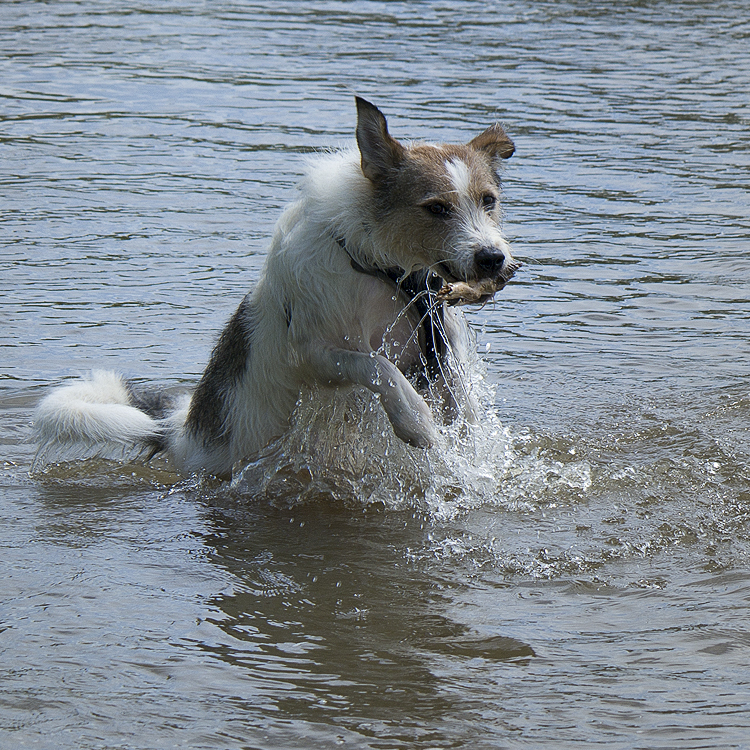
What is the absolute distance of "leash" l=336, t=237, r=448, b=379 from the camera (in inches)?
186

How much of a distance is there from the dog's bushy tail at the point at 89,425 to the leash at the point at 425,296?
142 cm

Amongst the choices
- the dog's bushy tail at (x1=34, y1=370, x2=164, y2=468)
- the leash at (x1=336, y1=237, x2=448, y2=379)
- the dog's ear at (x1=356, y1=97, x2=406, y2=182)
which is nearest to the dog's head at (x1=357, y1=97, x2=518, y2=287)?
the dog's ear at (x1=356, y1=97, x2=406, y2=182)

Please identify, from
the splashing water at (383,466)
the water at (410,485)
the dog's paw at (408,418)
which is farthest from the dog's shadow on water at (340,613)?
the dog's paw at (408,418)

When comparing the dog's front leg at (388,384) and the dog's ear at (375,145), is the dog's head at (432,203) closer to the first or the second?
the dog's ear at (375,145)

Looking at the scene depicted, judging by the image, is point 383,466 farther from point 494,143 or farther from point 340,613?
point 494,143

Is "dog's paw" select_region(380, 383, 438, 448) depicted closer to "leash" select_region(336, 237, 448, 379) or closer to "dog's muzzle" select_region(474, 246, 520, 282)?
"leash" select_region(336, 237, 448, 379)

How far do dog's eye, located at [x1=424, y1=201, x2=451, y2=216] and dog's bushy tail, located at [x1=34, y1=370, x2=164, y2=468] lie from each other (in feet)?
5.95

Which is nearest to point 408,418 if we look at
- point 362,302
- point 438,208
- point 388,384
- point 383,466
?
point 388,384

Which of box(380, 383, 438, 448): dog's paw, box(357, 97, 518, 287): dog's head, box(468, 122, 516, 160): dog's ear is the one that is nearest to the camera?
box(357, 97, 518, 287): dog's head

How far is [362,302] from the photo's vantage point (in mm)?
4734

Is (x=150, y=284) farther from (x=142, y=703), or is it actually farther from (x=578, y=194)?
(x=142, y=703)

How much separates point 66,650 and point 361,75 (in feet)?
39.9

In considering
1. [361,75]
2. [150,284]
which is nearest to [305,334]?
[150,284]

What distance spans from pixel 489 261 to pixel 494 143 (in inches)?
30.3
